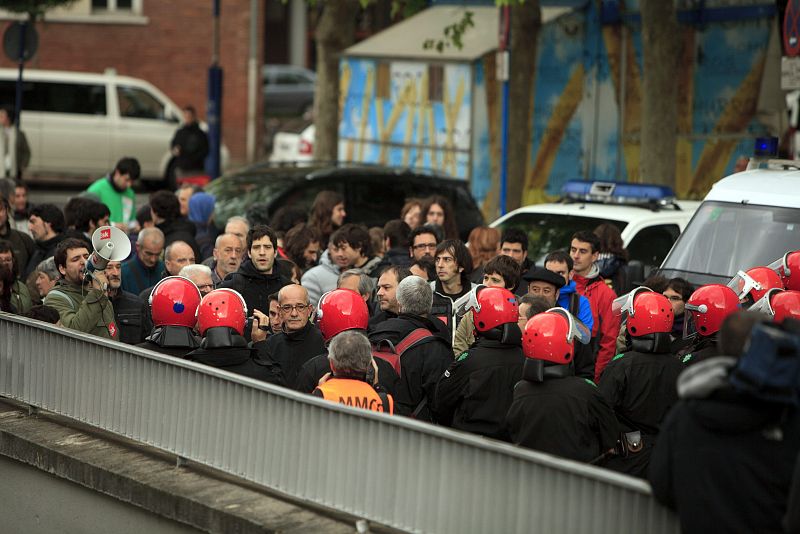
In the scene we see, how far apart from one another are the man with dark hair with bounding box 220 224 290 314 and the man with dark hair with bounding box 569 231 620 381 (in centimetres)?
206

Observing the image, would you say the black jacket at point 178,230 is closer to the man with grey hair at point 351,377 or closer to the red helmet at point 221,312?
the red helmet at point 221,312

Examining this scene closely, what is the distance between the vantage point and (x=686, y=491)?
439 cm

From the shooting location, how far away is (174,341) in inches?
279

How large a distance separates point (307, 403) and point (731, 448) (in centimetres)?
190

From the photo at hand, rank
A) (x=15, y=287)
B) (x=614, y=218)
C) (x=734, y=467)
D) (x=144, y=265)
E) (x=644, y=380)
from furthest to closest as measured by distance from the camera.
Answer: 1. (x=614, y=218)
2. (x=144, y=265)
3. (x=15, y=287)
4. (x=644, y=380)
5. (x=734, y=467)

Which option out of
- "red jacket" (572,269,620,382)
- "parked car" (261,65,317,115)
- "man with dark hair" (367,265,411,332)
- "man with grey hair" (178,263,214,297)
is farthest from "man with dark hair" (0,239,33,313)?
"parked car" (261,65,317,115)

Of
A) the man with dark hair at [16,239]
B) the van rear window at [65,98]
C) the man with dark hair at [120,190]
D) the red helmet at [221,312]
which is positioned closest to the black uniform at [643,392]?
the red helmet at [221,312]

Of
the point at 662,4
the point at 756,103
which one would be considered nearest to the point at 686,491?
the point at 662,4

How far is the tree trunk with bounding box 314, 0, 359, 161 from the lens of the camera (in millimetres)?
20109

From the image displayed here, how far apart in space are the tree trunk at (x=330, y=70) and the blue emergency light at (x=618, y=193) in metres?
8.11

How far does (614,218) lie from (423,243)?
2.10 meters

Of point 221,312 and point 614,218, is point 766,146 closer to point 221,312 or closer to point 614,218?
point 614,218

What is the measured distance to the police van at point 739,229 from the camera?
9.61 metres

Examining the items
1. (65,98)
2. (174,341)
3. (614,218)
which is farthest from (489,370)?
(65,98)
